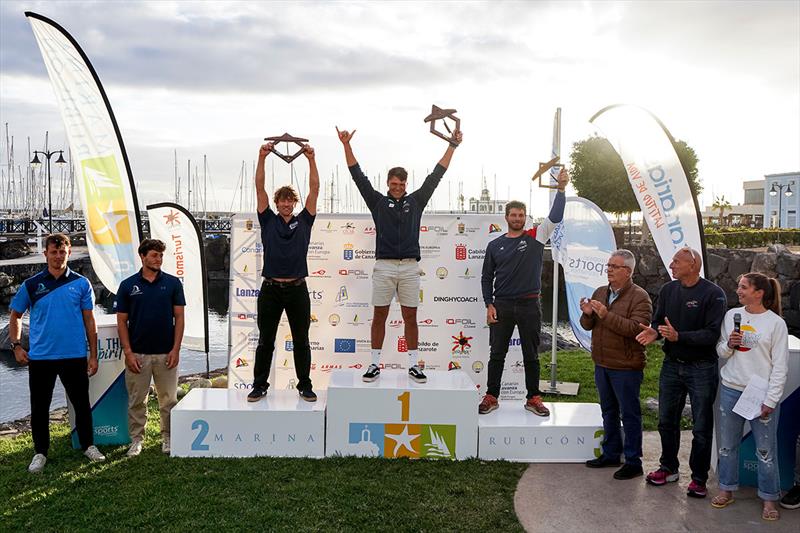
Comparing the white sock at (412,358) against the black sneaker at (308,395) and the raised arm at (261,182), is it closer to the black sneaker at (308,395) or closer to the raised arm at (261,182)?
the black sneaker at (308,395)

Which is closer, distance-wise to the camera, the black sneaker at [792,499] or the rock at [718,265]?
the black sneaker at [792,499]

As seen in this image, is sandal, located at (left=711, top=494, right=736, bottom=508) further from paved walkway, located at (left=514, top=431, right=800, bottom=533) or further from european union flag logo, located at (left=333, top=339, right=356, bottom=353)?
european union flag logo, located at (left=333, top=339, right=356, bottom=353)

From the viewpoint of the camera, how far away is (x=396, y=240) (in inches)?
221

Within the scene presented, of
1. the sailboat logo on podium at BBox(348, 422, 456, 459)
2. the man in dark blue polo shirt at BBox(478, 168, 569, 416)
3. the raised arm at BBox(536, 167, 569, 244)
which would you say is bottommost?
the sailboat logo on podium at BBox(348, 422, 456, 459)

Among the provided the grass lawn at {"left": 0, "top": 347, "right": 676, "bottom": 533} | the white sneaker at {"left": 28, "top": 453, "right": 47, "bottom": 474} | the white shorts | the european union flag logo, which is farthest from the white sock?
the white sneaker at {"left": 28, "top": 453, "right": 47, "bottom": 474}

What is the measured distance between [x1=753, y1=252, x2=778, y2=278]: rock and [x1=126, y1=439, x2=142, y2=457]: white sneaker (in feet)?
72.2

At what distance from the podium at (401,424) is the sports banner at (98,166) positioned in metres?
3.06

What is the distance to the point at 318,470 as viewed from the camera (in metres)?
4.97

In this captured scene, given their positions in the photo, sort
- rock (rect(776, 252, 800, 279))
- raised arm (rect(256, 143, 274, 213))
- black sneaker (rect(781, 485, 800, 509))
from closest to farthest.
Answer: black sneaker (rect(781, 485, 800, 509))
raised arm (rect(256, 143, 274, 213))
rock (rect(776, 252, 800, 279))

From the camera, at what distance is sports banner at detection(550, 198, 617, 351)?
825cm

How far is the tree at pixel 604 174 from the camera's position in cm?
3356

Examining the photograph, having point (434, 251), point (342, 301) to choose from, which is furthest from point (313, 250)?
point (434, 251)

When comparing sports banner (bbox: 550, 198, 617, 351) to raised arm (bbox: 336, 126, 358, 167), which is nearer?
raised arm (bbox: 336, 126, 358, 167)

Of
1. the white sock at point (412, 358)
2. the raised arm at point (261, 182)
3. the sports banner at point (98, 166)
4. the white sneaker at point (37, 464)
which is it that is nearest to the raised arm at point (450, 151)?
the raised arm at point (261, 182)
